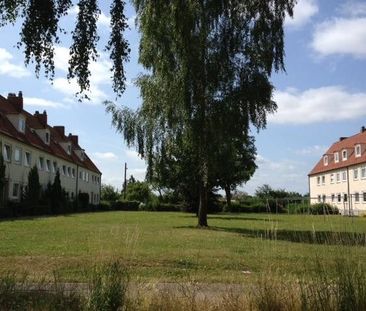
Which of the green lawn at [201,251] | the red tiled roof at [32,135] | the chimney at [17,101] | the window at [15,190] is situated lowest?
the green lawn at [201,251]

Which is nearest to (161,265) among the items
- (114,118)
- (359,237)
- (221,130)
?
(359,237)

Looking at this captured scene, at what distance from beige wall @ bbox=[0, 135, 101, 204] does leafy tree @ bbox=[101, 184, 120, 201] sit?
30.8 feet

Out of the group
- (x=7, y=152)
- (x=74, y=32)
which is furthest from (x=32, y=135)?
(x=74, y=32)

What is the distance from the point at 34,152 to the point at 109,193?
45766 mm

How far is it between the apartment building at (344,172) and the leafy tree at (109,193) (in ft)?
112

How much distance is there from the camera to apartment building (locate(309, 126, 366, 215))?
63.9 metres

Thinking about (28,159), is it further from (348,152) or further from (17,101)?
(348,152)

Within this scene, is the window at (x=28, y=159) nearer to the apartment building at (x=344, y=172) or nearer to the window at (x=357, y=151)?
the apartment building at (x=344, y=172)

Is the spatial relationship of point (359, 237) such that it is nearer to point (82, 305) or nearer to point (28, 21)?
point (82, 305)

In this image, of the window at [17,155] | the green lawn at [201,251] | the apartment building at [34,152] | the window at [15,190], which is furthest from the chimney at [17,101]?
the green lawn at [201,251]

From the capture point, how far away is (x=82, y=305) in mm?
6859

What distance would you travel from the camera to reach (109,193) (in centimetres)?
9662

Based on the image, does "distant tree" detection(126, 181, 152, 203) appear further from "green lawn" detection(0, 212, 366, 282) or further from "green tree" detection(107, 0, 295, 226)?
"green lawn" detection(0, 212, 366, 282)

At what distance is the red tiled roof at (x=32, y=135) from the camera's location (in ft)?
153
